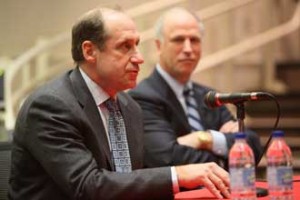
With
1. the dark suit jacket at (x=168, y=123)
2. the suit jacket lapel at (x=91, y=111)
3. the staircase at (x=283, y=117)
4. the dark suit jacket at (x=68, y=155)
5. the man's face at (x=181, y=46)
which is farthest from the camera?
the staircase at (x=283, y=117)

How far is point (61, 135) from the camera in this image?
2203 mm

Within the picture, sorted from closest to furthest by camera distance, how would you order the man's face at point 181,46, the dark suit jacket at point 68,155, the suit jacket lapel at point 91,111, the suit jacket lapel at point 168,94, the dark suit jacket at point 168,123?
the dark suit jacket at point 68,155 → the suit jacket lapel at point 91,111 → the dark suit jacket at point 168,123 → the suit jacket lapel at point 168,94 → the man's face at point 181,46

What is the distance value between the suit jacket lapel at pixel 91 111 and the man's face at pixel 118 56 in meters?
0.10

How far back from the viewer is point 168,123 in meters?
3.46

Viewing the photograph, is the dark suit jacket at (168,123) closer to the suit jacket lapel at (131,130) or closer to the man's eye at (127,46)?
the suit jacket lapel at (131,130)

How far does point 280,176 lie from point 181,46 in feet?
5.97

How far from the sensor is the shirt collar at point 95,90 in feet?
8.10

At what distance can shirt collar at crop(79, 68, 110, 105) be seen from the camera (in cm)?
247

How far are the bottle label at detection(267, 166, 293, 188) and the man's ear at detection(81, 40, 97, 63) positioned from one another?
0.84 meters

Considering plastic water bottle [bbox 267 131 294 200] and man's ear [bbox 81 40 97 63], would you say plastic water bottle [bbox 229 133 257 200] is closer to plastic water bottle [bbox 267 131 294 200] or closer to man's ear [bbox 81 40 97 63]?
plastic water bottle [bbox 267 131 294 200]

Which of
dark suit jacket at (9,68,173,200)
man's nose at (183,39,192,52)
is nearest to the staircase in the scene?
man's nose at (183,39,192,52)

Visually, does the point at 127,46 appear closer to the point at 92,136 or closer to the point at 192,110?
the point at 92,136

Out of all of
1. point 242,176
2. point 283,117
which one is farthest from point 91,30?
point 283,117

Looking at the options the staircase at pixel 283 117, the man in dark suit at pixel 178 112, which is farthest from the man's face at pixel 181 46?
the staircase at pixel 283 117
